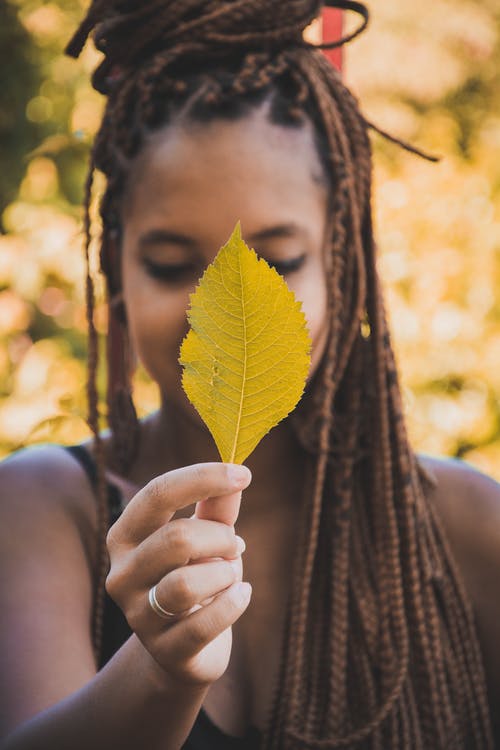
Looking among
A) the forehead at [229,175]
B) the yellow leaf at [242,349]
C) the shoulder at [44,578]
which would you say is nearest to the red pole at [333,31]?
the forehead at [229,175]

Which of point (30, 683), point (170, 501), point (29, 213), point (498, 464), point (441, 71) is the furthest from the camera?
point (441, 71)

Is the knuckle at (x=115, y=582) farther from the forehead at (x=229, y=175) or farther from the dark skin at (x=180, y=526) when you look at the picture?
the forehead at (x=229, y=175)

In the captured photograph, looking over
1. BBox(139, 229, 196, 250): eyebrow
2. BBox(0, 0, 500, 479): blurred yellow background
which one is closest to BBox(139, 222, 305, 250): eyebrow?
BBox(139, 229, 196, 250): eyebrow

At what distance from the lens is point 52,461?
1.26 metres

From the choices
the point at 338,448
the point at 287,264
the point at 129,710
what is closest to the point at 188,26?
the point at 287,264

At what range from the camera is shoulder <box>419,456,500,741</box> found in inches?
49.8

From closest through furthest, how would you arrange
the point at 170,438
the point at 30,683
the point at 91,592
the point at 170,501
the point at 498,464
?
the point at 170,501 < the point at 30,683 < the point at 91,592 < the point at 170,438 < the point at 498,464

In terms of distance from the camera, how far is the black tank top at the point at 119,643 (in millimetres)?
1118

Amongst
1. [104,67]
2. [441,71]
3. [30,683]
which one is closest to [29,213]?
[104,67]

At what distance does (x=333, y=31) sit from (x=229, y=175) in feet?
1.86

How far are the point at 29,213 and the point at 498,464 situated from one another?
4.58 feet

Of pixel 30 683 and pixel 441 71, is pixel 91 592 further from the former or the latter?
pixel 441 71

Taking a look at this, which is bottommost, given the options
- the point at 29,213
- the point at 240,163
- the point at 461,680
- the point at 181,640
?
the point at 461,680

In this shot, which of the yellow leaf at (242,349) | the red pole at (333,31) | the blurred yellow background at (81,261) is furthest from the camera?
the blurred yellow background at (81,261)
